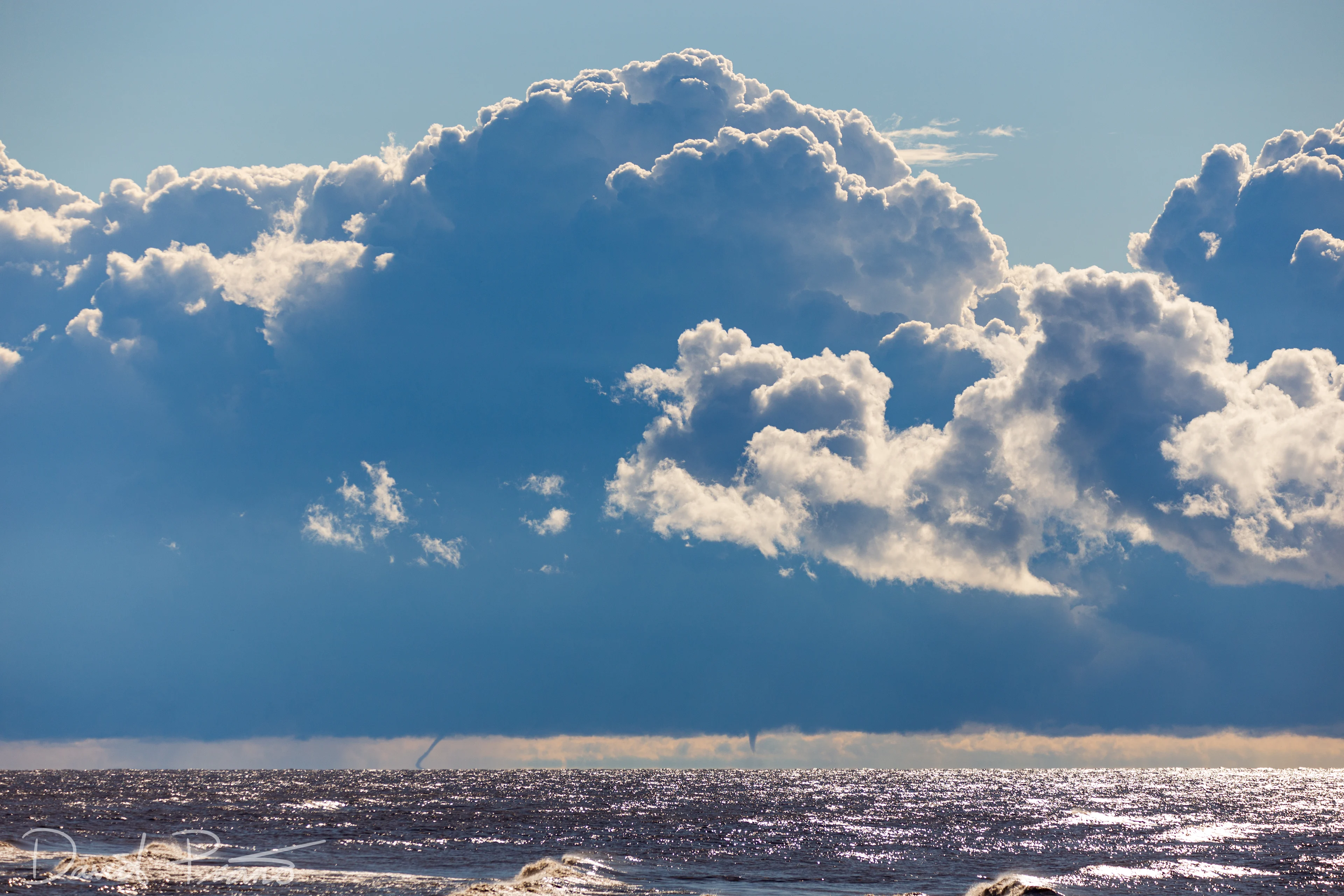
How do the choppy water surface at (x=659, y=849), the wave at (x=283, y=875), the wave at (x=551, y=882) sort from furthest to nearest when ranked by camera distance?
the choppy water surface at (x=659, y=849), the wave at (x=283, y=875), the wave at (x=551, y=882)

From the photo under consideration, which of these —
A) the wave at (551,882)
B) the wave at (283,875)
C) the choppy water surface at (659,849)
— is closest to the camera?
the wave at (551,882)

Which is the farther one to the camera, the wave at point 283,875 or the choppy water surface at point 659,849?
the choppy water surface at point 659,849

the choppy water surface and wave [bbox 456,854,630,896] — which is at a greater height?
wave [bbox 456,854,630,896]

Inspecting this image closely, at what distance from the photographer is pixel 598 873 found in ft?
254

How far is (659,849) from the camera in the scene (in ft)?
326

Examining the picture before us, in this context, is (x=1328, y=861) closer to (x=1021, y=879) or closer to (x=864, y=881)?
(x=1021, y=879)

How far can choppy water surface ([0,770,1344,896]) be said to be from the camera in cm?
7156

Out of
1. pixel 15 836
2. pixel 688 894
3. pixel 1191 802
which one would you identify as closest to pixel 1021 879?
pixel 688 894

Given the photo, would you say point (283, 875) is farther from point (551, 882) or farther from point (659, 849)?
point (659, 849)

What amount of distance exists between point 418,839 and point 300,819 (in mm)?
35525

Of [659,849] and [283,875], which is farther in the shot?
[659,849]

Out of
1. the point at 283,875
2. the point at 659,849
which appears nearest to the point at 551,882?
the point at 283,875

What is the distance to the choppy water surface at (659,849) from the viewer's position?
71.6 m

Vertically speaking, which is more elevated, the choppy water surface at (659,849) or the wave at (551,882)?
the wave at (551,882)
